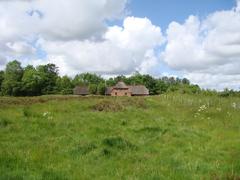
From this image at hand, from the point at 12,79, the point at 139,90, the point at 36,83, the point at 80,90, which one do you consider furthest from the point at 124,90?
the point at 12,79

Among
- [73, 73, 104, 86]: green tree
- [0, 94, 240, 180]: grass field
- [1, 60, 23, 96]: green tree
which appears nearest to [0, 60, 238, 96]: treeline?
[1, 60, 23, 96]: green tree

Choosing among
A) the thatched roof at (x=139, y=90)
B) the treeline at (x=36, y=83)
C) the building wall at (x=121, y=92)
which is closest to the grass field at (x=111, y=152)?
the treeline at (x=36, y=83)

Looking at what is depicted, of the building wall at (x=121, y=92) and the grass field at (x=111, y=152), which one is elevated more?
the building wall at (x=121, y=92)

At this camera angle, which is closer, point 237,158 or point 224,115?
point 237,158

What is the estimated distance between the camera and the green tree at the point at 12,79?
106 m

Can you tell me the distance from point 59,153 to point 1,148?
1933mm

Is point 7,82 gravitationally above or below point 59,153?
above

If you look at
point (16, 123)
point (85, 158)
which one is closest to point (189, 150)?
point (85, 158)

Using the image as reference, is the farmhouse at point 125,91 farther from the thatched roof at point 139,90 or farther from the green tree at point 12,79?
the green tree at point 12,79

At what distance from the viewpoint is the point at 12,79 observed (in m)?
111

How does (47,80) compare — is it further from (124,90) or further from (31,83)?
(124,90)

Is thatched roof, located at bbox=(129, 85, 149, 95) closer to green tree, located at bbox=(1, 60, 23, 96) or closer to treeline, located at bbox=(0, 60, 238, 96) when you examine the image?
treeline, located at bbox=(0, 60, 238, 96)

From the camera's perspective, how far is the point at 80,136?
15.3m

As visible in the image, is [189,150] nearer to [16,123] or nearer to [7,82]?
[16,123]
